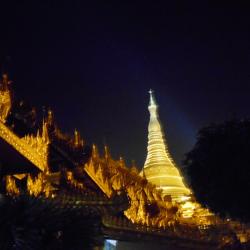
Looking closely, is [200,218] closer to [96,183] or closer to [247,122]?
[96,183]

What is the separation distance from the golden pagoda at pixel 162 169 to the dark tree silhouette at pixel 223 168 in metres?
28.1

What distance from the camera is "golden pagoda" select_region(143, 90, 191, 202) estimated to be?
1703 inches

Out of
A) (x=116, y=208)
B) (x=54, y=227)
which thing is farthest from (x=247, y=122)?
(x=54, y=227)

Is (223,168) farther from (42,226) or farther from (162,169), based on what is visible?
(162,169)

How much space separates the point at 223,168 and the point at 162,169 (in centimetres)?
3587

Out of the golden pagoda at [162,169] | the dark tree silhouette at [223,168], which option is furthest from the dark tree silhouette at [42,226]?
the golden pagoda at [162,169]

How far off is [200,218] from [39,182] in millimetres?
23814

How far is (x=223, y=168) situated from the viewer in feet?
34.7

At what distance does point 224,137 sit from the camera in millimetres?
10906

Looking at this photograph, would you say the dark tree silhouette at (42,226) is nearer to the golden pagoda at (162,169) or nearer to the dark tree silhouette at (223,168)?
the dark tree silhouette at (223,168)

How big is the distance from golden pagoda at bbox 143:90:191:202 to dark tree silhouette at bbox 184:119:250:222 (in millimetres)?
28100

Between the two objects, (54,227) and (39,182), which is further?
(39,182)

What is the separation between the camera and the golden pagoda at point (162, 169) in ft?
142

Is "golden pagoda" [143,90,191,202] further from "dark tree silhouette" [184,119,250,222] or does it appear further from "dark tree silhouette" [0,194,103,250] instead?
"dark tree silhouette" [0,194,103,250]
